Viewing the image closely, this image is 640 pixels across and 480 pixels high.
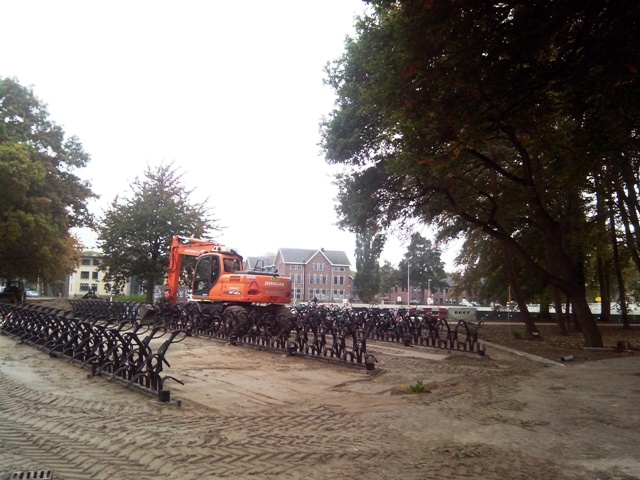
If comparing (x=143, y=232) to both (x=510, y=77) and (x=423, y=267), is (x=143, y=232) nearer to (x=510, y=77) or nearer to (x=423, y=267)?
(x=510, y=77)

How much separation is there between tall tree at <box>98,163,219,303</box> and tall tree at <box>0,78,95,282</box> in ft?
10.6

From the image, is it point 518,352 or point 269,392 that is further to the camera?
point 518,352

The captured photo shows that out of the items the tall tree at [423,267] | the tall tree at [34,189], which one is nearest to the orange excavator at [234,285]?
the tall tree at [34,189]

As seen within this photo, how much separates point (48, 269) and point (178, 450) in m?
32.0

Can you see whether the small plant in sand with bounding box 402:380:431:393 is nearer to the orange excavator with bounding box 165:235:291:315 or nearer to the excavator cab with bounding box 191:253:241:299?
the orange excavator with bounding box 165:235:291:315

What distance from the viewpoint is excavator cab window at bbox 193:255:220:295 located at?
17.9 meters

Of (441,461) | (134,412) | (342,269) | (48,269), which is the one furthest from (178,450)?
(342,269)

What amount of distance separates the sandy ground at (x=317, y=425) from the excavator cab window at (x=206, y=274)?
25.9 ft

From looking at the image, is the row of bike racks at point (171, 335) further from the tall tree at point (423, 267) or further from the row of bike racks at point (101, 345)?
the tall tree at point (423, 267)

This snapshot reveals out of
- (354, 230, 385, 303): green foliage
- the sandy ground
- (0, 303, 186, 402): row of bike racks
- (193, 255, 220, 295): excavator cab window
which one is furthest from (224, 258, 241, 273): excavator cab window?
(354, 230, 385, 303): green foliage

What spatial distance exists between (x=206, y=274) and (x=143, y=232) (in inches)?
462

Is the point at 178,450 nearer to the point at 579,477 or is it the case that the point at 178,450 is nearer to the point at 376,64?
the point at 579,477

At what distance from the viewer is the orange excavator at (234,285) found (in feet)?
55.2

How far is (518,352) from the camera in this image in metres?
14.2
